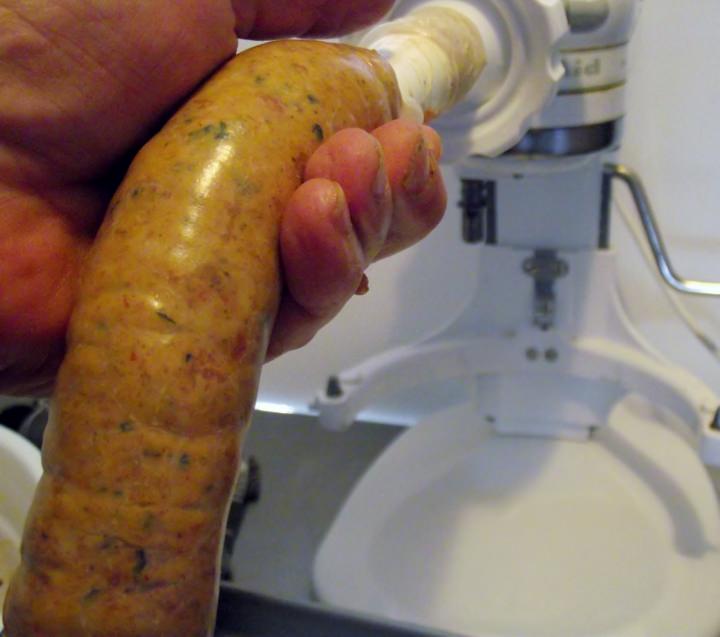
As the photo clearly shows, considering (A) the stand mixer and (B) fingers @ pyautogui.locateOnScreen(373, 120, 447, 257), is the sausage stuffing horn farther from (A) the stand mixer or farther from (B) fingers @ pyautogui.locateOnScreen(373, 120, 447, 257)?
(A) the stand mixer

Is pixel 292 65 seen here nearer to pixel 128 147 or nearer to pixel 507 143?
pixel 128 147

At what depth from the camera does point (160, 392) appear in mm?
254

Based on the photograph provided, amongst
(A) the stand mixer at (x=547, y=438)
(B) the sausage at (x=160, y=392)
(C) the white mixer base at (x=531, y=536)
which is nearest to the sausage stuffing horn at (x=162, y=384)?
(B) the sausage at (x=160, y=392)

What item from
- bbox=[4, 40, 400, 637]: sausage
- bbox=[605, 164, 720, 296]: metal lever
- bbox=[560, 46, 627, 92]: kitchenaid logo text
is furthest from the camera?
bbox=[605, 164, 720, 296]: metal lever

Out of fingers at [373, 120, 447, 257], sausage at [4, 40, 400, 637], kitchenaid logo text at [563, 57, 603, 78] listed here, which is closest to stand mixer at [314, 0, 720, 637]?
kitchenaid logo text at [563, 57, 603, 78]

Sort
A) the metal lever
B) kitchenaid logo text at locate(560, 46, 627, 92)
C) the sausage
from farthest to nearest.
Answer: the metal lever < kitchenaid logo text at locate(560, 46, 627, 92) < the sausage

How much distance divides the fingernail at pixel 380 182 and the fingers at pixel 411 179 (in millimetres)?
12

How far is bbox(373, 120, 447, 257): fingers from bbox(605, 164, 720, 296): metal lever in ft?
1.05

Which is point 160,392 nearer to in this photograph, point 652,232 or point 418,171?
point 418,171

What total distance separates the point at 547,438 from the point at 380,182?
1.54 ft

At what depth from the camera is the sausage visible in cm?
25

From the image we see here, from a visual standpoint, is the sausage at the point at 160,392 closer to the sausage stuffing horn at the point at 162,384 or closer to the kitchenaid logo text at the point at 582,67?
the sausage stuffing horn at the point at 162,384

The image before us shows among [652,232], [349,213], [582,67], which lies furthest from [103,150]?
[652,232]

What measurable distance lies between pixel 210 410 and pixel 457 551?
1.45ft
